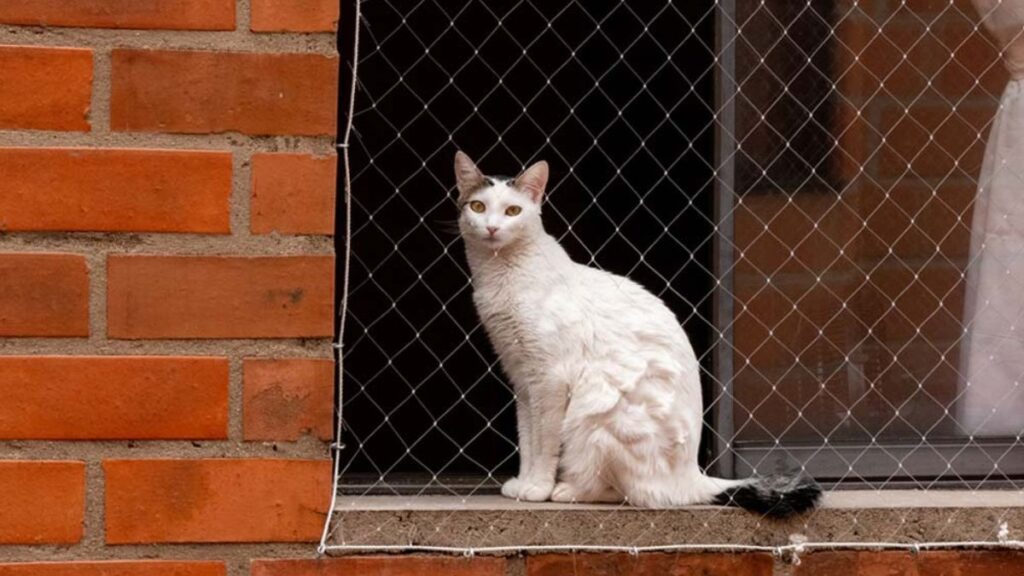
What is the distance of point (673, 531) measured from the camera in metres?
2.05

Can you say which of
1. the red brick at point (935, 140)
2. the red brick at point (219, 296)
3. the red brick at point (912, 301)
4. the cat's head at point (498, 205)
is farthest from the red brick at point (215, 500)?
the red brick at point (935, 140)

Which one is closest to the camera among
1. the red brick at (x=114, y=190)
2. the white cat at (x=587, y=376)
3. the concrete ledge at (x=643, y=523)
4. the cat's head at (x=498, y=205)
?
the red brick at (x=114, y=190)

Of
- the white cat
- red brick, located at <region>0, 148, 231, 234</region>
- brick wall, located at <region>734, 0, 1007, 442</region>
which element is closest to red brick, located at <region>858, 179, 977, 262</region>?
brick wall, located at <region>734, 0, 1007, 442</region>

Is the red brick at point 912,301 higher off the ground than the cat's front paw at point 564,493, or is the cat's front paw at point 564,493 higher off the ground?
the red brick at point 912,301

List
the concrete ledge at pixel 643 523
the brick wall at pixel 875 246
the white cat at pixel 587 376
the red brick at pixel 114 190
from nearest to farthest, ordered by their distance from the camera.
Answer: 1. the red brick at pixel 114 190
2. the concrete ledge at pixel 643 523
3. the white cat at pixel 587 376
4. the brick wall at pixel 875 246

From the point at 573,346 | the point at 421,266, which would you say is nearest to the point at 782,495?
the point at 573,346

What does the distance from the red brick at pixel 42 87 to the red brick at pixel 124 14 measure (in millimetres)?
20

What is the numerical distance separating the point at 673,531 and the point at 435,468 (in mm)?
753

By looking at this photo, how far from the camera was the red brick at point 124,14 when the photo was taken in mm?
1873

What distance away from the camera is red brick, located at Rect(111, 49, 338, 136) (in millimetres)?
1892

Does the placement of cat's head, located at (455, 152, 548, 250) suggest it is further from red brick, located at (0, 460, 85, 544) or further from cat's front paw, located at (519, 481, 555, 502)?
red brick, located at (0, 460, 85, 544)

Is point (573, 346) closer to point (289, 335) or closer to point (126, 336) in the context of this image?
point (289, 335)

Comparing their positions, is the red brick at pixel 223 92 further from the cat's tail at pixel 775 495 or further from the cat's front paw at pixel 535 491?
the cat's tail at pixel 775 495

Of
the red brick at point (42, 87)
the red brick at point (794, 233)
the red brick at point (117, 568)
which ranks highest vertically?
the red brick at point (42, 87)
